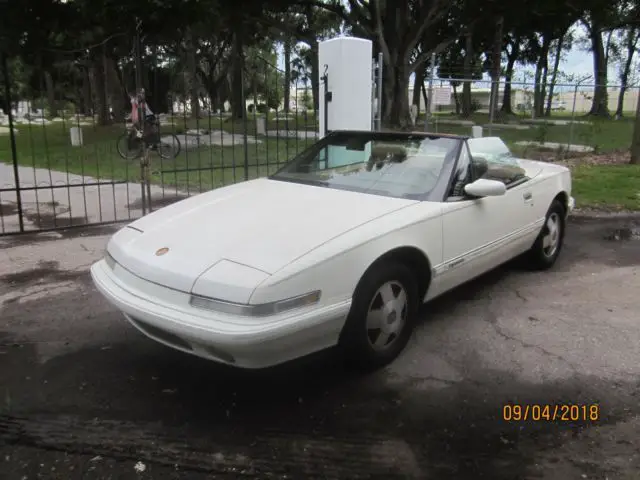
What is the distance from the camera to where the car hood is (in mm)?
3084

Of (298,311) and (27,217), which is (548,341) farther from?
(27,217)

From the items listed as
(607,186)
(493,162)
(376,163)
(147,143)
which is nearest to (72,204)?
(147,143)

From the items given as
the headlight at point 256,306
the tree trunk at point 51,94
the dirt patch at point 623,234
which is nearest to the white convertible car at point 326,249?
the headlight at point 256,306

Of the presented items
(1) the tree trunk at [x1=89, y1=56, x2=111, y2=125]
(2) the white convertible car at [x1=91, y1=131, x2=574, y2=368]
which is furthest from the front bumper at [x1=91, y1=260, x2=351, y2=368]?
(1) the tree trunk at [x1=89, y1=56, x2=111, y2=125]

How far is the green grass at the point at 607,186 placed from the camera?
9.11 metres

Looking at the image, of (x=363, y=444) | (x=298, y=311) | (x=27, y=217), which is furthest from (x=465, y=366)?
(x=27, y=217)

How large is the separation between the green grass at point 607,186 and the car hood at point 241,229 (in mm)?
6580

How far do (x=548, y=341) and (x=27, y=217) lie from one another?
7198 mm

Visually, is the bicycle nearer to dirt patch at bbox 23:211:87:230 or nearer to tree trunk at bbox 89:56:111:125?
tree trunk at bbox 89:56:111:125

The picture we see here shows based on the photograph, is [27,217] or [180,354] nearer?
[180,354]

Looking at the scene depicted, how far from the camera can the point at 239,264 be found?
300 centimetres

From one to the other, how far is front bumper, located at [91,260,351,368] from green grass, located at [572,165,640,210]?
24.1 ft

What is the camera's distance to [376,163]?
446 cm
